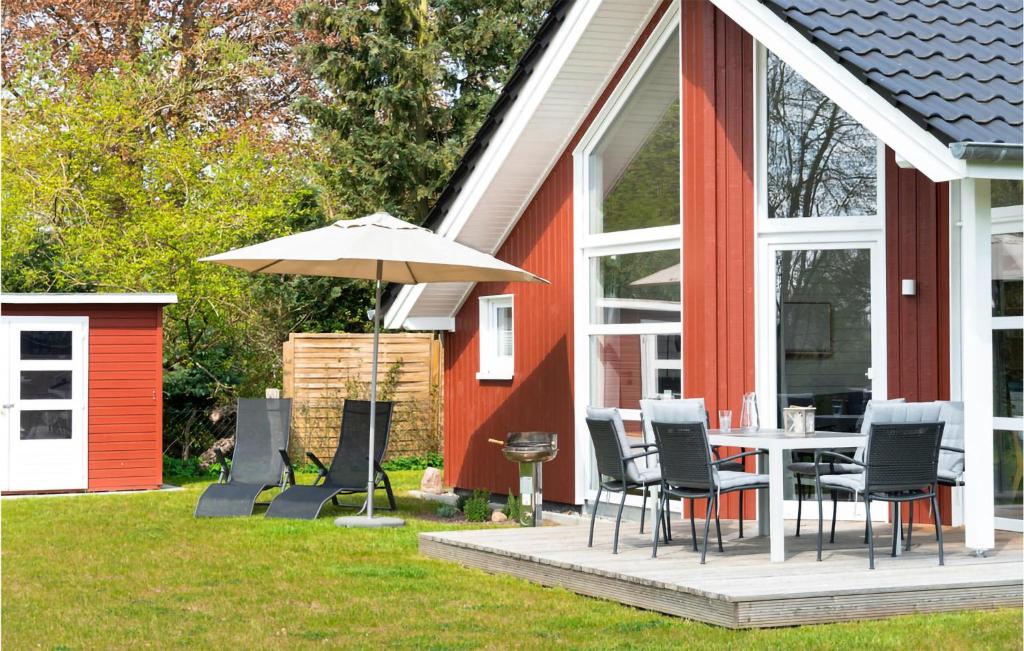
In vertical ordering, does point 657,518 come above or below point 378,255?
below

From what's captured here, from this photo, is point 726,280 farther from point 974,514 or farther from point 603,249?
point 974,514

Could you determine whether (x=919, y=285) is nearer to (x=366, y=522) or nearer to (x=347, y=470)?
(x=366, y=522)

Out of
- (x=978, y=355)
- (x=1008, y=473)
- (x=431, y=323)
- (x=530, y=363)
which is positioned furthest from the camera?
(x=431, y=323)

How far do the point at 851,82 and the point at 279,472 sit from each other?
6.87 meters

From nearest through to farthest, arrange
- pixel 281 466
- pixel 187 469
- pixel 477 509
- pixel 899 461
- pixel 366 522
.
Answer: pixel 899 461 < pixel 366 522 < pixel 477 509 < pixel 281 466 < pixel 187 469

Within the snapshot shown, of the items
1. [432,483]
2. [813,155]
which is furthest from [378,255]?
[432,483]

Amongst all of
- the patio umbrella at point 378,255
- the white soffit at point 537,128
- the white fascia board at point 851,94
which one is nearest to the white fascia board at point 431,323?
the white soffit at point 537,128

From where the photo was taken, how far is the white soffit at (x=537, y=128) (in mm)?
10633

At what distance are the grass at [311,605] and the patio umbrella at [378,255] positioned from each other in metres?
1.76

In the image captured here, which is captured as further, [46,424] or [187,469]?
[187,469]

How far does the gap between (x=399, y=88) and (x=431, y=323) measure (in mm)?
6017

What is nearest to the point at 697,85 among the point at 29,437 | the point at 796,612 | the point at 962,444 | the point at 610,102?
Result: the point at 610,102

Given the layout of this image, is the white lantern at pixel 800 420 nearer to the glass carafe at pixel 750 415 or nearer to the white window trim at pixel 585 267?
the glass carafe at pixel 750 415

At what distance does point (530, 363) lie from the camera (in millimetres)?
12305
